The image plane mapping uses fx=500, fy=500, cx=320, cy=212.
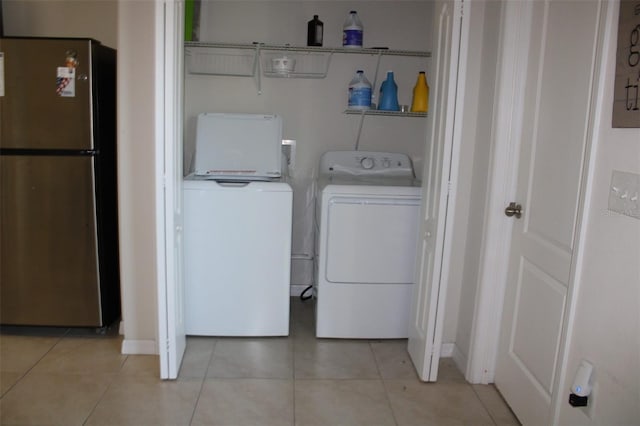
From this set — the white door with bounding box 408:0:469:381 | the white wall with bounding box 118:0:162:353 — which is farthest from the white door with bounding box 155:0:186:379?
the white door with bounding box 408:0:469:381

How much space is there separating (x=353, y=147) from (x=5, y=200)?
2098mm

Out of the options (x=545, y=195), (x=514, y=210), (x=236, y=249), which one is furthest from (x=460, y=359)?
(x=236, y=249)

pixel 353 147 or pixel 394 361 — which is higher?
pixel 353 147

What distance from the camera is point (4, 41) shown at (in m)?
2.57

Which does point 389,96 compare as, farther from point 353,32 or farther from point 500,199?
point 500,199

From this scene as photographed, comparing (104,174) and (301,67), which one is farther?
(301,67)

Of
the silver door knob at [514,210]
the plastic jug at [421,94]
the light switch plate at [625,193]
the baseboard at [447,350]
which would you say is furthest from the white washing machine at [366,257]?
the light switch plate at [625,193]

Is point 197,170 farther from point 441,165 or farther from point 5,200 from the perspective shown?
point 441,165

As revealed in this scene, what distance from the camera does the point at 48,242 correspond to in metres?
2.73

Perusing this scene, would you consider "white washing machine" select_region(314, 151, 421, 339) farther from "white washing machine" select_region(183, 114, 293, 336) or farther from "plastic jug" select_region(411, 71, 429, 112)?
"plastic jug" select_region(411, 71, 429, 112)

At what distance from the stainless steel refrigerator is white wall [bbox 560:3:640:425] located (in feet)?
7.63

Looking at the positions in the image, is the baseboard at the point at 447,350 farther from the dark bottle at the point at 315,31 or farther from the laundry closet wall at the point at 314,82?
the dark bottle at the point at 315,31

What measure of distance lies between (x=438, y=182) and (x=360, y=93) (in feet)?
3.33

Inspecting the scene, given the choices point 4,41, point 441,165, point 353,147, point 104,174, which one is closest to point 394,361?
point 441,165
